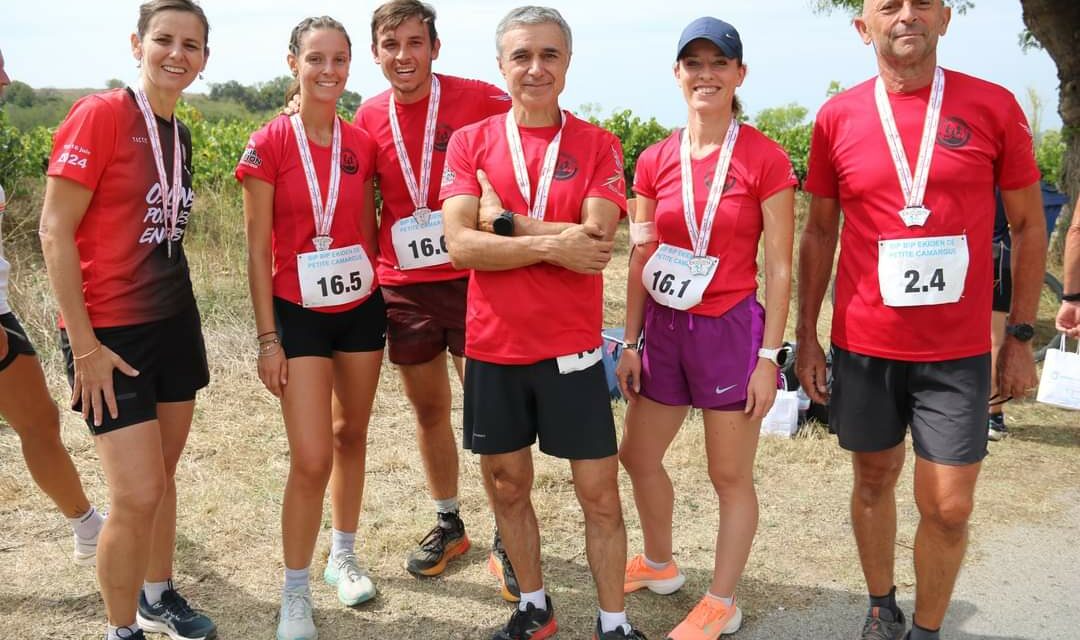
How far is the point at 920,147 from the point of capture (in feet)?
9.69

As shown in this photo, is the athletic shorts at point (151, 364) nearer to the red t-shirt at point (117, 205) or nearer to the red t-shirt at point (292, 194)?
the red t-shirt at point (117, 205)

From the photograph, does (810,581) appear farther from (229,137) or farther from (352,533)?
(229,137)

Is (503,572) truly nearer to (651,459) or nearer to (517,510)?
(517,510)

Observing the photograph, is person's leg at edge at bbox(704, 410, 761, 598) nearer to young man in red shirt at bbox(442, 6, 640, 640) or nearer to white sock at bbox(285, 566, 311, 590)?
young man in red shirt at bbox(442, 6, 640, 640)

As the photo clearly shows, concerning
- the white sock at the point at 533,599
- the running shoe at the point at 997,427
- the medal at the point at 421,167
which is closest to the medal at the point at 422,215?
the medal at the point at 421,167

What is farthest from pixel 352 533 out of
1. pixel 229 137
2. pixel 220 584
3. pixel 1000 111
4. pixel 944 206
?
pixel 229 137

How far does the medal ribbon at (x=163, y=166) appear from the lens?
3.04 meters

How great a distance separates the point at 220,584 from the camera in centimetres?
399

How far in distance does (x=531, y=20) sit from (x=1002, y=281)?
362 centimetres

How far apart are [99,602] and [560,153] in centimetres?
268

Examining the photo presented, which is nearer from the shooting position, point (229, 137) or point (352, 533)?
point (352, 533)

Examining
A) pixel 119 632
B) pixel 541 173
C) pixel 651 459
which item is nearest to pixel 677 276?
pixel 541 173

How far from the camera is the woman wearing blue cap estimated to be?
3129mm

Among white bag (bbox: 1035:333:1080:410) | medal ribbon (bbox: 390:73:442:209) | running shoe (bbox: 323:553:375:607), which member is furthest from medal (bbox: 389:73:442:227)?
white bag (bbox: 1035:333:1080:410)
